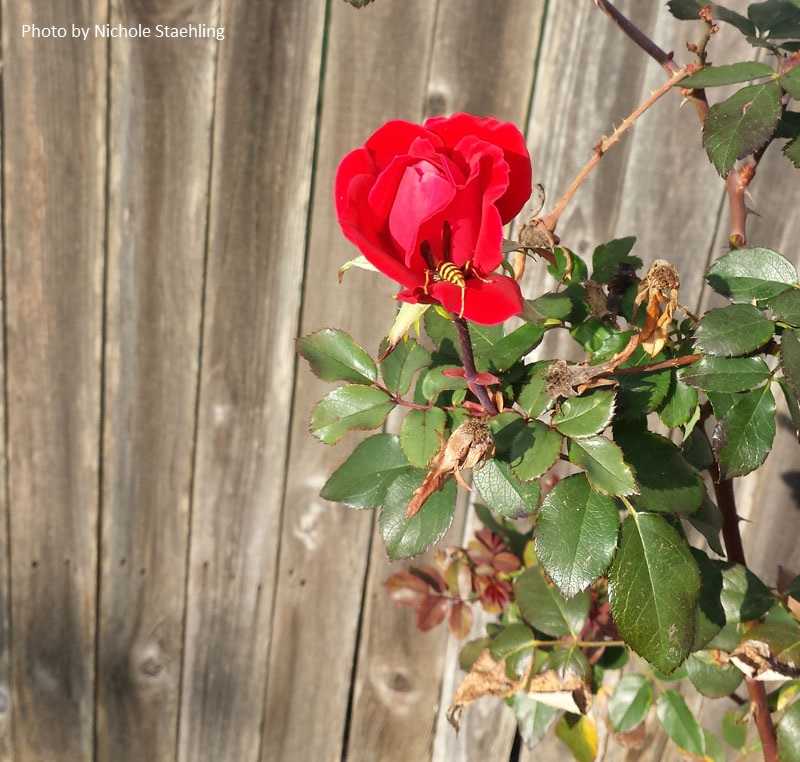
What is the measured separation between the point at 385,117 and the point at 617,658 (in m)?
0.77

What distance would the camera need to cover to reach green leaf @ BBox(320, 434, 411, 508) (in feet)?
2.13

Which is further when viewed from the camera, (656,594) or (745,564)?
(745,564)

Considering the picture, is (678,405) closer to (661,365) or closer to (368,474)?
(661,365)

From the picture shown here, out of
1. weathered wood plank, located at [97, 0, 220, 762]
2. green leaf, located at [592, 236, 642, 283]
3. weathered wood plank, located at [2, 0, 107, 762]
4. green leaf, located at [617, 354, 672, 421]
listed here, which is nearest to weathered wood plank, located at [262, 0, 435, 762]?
weathered wood plank, located at [97, 0, 220, 762]

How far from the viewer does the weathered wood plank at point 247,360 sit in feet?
3.75

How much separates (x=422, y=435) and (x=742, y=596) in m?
0.37

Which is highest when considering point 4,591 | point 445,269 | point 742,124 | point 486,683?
point 742,124

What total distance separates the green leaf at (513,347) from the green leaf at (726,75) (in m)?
0.21

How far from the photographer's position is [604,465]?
1.66ft

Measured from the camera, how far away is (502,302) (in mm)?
411

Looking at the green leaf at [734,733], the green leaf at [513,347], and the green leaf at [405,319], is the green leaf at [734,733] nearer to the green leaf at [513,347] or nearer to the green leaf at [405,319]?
the green leaf at [513,347]

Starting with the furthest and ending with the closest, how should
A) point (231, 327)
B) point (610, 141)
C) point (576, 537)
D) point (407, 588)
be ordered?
point (231, 327)
point (407, 588)
point (610, 141)
point (576, 537)

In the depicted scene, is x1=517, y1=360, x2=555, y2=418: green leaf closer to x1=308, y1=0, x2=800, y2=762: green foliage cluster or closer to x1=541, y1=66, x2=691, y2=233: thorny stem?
x1=308, y1=0, x2=800, y2=762: green foliage cluster

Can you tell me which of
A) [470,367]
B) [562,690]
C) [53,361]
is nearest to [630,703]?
[562,690]
